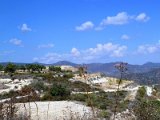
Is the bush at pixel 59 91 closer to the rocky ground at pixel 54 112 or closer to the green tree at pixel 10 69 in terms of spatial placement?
the rocky ground at pixel 54 112

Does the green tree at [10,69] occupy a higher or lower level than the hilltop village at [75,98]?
higher

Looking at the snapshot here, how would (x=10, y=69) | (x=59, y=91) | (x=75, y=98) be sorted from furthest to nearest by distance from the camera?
(x=10, y=69) < (x=59, y=91) < (x=75, y=98)

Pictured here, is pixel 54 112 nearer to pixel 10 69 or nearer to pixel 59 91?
pixel 59 91

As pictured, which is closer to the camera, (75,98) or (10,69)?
(75,98)

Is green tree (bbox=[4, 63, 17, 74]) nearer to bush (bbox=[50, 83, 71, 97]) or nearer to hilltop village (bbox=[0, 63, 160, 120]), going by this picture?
hilltop village (bbox=[0, 63, 160, 120])

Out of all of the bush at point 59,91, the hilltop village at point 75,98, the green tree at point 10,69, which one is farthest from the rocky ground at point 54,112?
the green tree at point 10,69

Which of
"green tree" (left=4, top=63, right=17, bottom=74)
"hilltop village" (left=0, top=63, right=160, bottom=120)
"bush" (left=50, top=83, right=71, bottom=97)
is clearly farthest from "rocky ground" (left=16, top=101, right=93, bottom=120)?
"green tree" (left=4, top=63, right=17, bottom=74)

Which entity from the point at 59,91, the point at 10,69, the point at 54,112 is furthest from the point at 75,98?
the point at 10,69

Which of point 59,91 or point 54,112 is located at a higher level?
point 59,91

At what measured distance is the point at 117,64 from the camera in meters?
6.10

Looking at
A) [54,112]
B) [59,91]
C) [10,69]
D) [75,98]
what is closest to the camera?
[54,112]

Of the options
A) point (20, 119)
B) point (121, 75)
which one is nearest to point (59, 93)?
point (20, 119)

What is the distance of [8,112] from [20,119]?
1.37 metres

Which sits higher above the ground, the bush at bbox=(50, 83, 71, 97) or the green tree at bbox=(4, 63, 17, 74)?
the green tree at bbox=(4, 63, 17, 74)
